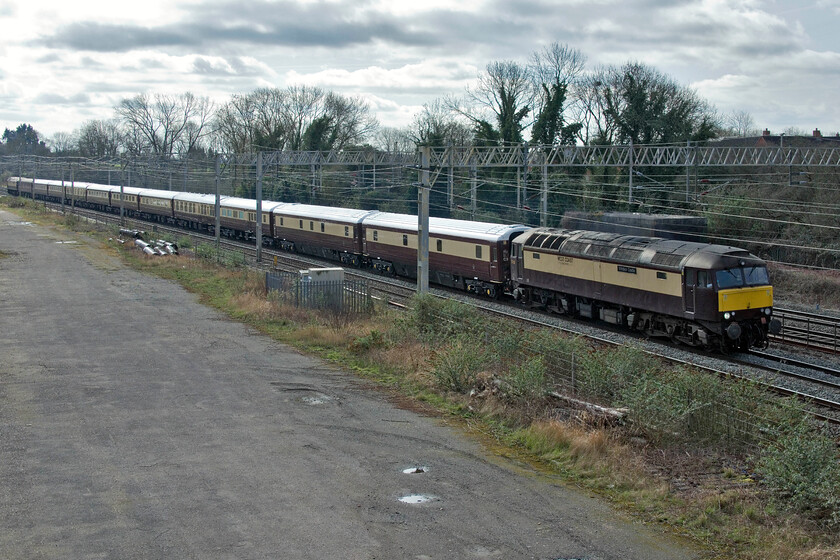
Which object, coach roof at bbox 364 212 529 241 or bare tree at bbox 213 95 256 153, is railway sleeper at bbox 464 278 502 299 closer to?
coach roof at bbox 364 212 529 241

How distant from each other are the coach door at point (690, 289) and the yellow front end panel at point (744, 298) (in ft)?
2.50

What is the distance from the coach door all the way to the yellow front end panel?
762 mm

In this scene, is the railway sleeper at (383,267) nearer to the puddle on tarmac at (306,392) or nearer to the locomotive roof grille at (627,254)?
the locomotive roof grille at (627,254)

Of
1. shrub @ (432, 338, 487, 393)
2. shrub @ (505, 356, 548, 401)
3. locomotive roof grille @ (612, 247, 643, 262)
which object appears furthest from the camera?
locomotive roof grille @ (612, 247, 643, 262)

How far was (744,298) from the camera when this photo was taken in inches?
857

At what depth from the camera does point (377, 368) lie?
1914 centimetres

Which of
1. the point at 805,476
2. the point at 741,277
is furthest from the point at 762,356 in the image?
the point at 805,476

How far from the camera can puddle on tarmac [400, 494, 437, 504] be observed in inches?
411

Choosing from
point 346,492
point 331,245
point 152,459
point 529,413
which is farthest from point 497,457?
point 331,245

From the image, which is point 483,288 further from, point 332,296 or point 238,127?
point 238,127

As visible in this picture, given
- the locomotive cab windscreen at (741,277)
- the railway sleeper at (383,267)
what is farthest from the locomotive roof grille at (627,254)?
the railway sleeper at (383,267)

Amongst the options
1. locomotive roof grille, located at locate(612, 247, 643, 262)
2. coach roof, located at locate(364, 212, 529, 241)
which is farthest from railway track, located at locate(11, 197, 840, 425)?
coach roof, located at locate(364, 212, 529, 241)

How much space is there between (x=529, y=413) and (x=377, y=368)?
232 inches

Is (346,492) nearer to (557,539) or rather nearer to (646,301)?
(557,539)
